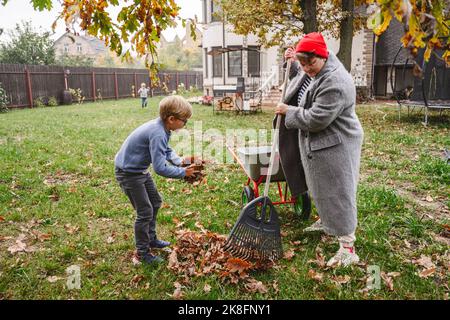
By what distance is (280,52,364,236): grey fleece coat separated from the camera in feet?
10.1

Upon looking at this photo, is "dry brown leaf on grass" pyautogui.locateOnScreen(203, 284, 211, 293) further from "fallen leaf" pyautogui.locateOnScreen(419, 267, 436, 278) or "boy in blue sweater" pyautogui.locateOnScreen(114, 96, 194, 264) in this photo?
"fallen leaf" pyautogui.locateOnScreen(419, 267, 436, 278)

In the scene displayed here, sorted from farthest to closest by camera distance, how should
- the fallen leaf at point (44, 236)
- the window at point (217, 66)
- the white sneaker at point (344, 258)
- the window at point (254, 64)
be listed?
the window at point (217, 66) < the window at point (254, 64) < the fallen leaf at point (44, 236) < the white sneaker at point (344, 258)

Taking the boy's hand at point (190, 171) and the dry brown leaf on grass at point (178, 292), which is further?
the boy's hand at point (190, 171)

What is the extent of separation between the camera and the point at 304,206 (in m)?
4.50

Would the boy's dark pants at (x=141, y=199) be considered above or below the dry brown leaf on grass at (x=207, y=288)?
above

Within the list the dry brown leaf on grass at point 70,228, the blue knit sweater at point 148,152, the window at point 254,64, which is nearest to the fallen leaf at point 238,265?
the blue knit sweater at point 148,152

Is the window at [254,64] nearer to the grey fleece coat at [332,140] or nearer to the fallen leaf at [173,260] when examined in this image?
the grey fleece coat at [332,140]

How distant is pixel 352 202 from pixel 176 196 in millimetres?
2881

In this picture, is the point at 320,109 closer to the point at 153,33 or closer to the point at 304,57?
the point at 304,57

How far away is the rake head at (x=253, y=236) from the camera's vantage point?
11.0 ft

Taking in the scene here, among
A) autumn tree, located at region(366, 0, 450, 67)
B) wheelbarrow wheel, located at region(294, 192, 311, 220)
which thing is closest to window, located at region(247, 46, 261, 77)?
wheelbarrow wheel, located at region(294, 192, 311, 220)

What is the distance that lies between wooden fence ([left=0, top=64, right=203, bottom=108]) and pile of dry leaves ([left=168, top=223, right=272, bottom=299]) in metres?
11.0

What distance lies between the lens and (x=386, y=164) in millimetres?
6969

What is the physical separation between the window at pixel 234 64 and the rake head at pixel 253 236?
22.0 meters
